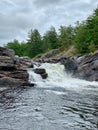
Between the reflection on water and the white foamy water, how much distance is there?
552 inches

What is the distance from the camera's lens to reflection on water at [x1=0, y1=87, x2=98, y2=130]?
803 inches

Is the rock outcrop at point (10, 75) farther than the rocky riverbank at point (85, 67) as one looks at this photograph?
No

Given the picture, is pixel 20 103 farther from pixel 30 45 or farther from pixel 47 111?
Result: pixel 30 45

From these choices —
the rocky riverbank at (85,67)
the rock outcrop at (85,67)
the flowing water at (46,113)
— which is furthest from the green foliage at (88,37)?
the flowing water at (46,113)

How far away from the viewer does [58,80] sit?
56.1 metres

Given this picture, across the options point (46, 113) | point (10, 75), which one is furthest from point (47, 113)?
point (10, 75)

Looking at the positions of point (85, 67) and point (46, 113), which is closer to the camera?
point (46, 113)

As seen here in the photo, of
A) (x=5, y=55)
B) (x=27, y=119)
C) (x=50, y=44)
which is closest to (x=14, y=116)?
(x=27, y=119)

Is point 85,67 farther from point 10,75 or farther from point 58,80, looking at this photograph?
point 10,75

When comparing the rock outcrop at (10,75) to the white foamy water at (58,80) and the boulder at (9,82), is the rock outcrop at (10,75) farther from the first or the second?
the white foamy water at (58,80)

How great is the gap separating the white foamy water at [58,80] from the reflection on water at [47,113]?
14015 mm

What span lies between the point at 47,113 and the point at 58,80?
32.0 m

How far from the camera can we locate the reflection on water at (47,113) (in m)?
20.4

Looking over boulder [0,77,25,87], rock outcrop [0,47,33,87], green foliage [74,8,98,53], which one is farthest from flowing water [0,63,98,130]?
green foliage [74,8,98,53]
